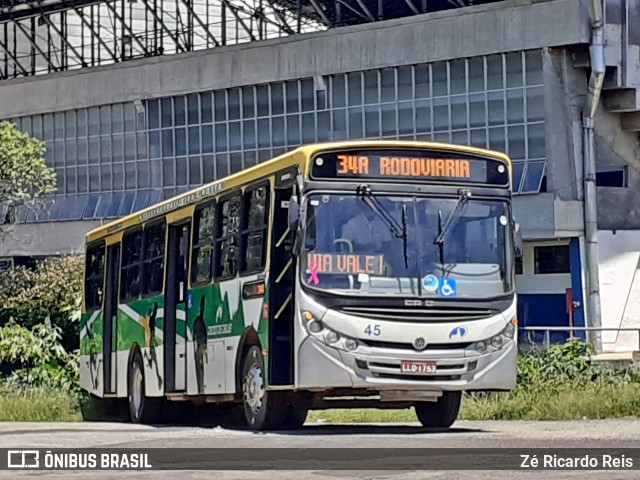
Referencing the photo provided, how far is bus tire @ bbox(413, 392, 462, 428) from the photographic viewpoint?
19.7 metres

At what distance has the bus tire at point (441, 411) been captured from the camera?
64.6 ft

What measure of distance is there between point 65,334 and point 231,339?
52.1 feet

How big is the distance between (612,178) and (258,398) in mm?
29019

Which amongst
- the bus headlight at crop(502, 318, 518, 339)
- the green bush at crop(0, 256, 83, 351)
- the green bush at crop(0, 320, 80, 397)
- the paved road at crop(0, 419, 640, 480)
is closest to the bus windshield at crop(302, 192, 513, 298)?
the bus headlight at crop(502, 318, 518, 339)

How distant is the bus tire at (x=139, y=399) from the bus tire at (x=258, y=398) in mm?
4668

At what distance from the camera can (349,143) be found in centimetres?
1847

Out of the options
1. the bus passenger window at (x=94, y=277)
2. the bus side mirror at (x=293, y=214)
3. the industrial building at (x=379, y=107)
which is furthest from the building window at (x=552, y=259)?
the bus side mirror at (x=293, y=214)

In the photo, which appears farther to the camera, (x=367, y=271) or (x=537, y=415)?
(x=537, y=415)

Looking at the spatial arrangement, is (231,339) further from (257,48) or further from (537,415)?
(257,48)

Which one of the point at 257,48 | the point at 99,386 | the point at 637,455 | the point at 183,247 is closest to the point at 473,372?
the point at 637,455

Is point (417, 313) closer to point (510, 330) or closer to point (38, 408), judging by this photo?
point (510, 330)

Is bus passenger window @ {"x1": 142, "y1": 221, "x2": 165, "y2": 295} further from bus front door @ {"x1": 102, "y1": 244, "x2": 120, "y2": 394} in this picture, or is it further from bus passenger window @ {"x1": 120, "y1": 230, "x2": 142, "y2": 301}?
bus front door @ {"x1": 102, "y1": 244, "x2": 120, "y2": 394}

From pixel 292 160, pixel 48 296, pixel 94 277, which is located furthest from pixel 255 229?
pixel 48 296

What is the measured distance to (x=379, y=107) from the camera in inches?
1886
